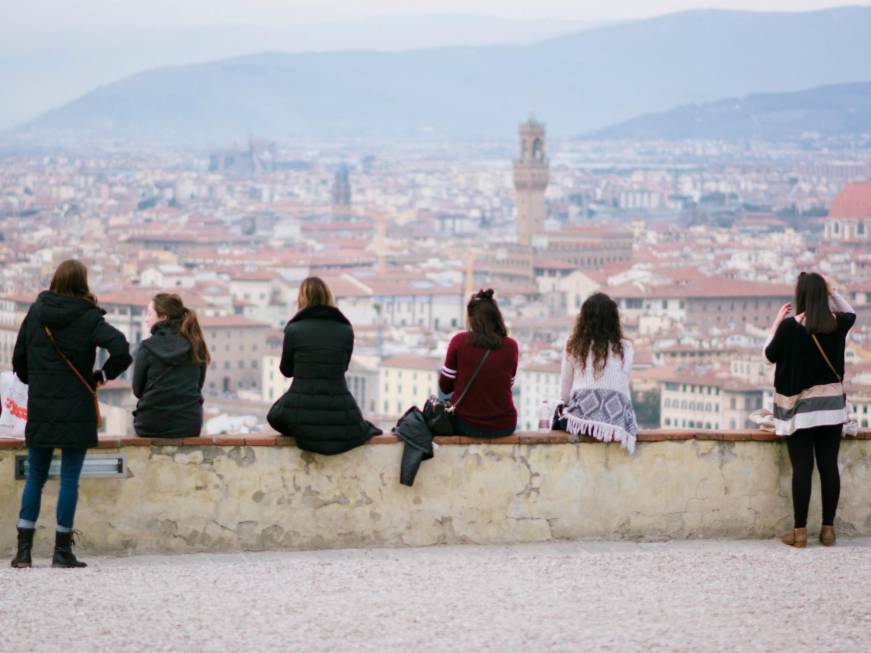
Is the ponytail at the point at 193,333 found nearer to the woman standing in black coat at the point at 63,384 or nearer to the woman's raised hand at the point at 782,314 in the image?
the woman standing in black coat at the point at 63,384

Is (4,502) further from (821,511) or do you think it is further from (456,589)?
(821,511)

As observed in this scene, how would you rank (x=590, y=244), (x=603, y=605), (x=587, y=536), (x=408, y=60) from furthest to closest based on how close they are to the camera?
(x=408, y=60), (x=590, y=244), (x=587, y=536), (x=603, y=605)

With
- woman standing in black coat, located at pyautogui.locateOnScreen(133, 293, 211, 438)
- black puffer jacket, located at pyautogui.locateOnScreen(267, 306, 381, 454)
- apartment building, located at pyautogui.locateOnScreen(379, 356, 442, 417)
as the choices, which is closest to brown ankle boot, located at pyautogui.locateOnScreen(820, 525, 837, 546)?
black puffer jacket, located at pyautogui.locateOnScreen(267, 306, 381, 454)

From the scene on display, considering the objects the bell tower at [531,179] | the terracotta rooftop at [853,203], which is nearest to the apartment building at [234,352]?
the bell tower at [531,179]

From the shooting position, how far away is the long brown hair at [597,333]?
4.64 meters

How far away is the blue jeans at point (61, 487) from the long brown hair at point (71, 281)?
1.12 ft

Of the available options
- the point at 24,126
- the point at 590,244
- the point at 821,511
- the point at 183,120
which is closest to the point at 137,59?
the point at 183,120

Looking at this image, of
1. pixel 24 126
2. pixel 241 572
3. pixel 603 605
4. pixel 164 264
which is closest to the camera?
pixel 603 605

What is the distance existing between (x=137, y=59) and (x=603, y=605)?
573ft

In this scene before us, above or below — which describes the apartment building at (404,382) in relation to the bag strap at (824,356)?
below

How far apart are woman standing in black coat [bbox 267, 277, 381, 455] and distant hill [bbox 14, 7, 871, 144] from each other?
15102cm

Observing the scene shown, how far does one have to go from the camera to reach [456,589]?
4133 millimetres

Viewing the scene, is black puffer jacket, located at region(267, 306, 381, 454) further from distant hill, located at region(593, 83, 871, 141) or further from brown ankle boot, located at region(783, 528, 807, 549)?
distant hill, located at region(593, 83, 871, 141)

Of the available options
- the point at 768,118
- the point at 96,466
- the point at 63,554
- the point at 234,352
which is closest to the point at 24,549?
the point at 63,554
